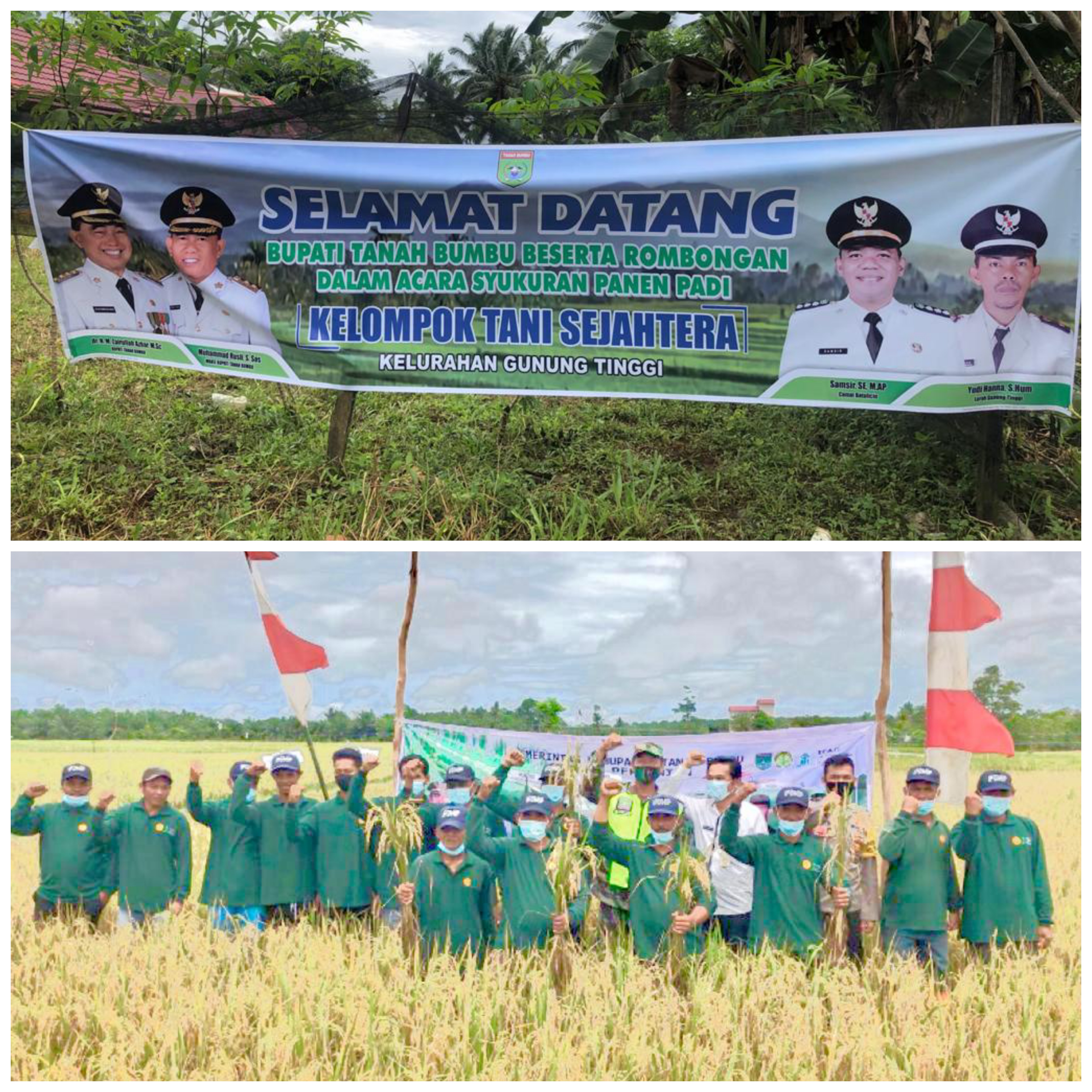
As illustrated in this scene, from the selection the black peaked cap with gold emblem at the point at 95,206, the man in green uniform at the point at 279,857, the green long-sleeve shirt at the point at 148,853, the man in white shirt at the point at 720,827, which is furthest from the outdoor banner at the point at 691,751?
the black peaked cap with gold emblem at the point at 95,206

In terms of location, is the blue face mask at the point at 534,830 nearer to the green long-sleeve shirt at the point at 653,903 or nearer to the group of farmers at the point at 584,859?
the group of farmers at the point at 584,859

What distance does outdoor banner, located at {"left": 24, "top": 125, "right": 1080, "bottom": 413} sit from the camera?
4.74 meters

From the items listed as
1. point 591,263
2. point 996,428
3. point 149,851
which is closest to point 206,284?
point 591,263

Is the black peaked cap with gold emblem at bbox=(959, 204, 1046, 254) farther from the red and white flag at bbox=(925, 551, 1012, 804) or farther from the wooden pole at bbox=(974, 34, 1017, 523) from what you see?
the red and white flag at bbox=(925, 551, 1012, 804)

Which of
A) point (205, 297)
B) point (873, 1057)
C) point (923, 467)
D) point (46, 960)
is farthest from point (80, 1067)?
point (923, 467)

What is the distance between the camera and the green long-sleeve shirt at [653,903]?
396 centimetres

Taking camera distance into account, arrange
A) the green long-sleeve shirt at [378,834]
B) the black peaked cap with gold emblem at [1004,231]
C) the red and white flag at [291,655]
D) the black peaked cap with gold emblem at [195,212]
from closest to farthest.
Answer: the green long-sleeve shirt at [378,834] → the red and white flag at [291,655] → the black peaked cap with gold emblem at [1004,231] → the black peaked cap with gold emblem at [195,212]

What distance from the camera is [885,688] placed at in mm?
4246

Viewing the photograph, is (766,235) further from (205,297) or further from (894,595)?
(205,297)

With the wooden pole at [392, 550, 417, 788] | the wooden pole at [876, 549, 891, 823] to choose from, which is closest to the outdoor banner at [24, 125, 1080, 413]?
the wooden pole at [876, 549, 891, 823]

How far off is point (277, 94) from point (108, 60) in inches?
46.9

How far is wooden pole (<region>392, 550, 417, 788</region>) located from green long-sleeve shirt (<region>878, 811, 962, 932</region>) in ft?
5.79

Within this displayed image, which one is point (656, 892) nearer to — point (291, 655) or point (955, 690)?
point (955, 690)

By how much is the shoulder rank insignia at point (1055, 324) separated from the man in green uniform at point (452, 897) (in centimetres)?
312
